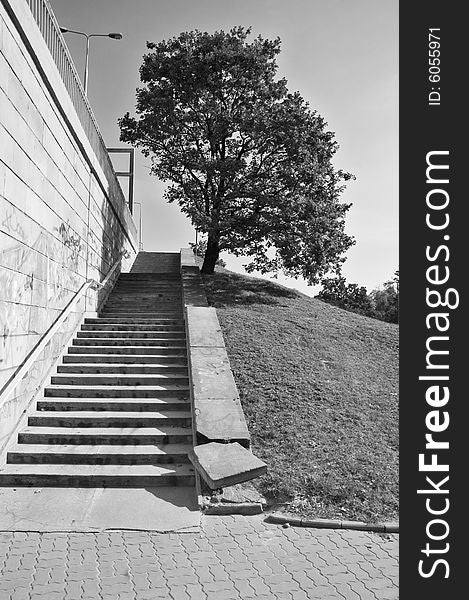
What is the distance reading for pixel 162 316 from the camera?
1302 centimetres

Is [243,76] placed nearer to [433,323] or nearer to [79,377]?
[79,377]

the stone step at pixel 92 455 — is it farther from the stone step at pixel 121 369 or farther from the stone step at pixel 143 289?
the stone step at pixel 143 289

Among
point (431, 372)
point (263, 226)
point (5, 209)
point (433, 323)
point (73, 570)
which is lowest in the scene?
point (73, 570)

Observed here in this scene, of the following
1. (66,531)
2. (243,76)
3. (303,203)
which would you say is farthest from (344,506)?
(243,76)

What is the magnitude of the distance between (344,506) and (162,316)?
804 cm

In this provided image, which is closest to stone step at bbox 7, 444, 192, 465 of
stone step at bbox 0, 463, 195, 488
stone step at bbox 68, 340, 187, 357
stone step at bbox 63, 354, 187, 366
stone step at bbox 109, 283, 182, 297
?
stone step at bbox 0, 463, 195, 488

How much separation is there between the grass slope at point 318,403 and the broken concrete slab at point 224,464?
19 cm

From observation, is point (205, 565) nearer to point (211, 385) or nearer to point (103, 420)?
point (103, 420)

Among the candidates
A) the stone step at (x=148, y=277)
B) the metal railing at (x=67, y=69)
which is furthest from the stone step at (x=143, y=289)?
the metal railing at (x=67, y=69)

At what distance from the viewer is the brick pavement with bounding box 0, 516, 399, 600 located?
408 centimetres

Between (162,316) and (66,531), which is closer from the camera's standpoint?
(66,531)

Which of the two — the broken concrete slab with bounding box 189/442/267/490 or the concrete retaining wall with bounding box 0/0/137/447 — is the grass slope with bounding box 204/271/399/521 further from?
the concrete retaining wall with bounding box 0/0/137/447

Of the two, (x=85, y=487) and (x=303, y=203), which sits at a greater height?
(x=303, y=203)

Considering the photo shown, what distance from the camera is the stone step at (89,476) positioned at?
6289 mm
